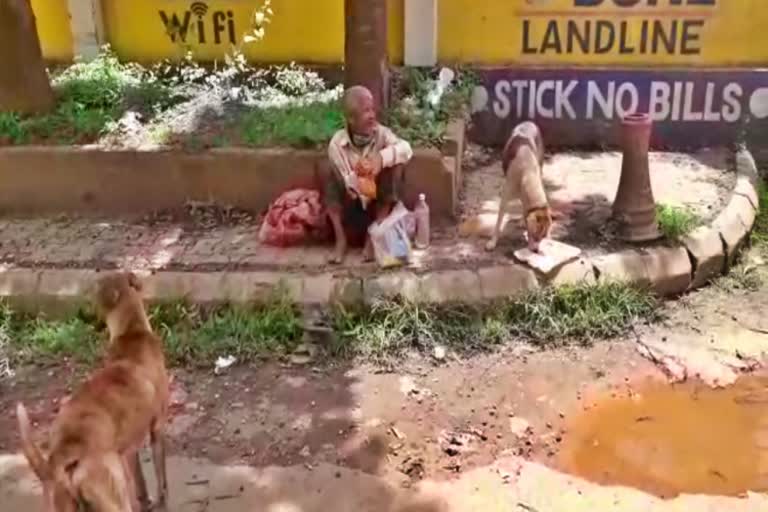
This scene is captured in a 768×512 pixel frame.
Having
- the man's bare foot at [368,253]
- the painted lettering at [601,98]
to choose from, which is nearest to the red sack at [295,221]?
the man's bare foot at [368,253]

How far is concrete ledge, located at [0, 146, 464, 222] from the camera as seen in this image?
6.74m

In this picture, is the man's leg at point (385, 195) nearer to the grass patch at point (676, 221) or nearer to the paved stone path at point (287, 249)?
the paved stone path at point (287, 249)

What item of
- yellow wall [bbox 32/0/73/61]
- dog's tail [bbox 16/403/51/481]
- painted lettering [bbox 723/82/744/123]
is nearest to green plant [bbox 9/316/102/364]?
dog's tail [bbox 16/403/51/481]

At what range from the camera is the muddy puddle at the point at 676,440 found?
178 inches

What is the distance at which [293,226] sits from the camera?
6371 millimetres

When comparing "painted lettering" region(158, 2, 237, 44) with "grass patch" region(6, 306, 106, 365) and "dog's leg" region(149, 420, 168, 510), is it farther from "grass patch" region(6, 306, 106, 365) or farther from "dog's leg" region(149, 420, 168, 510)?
"dog's leg" region(149, 420, 168, 510)

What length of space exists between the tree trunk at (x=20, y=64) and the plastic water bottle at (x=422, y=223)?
3.20 metres

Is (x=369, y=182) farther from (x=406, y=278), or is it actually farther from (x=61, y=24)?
(x=61, y=24)

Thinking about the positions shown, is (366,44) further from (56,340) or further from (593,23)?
(56,340)

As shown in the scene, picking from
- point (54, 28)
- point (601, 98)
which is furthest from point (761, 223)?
point (54, 28)

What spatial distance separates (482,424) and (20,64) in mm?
4676

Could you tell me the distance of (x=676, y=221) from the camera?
641 cm

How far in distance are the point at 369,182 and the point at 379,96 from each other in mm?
1270

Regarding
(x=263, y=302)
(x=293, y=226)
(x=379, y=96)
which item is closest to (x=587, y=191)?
(x=379, y=96)
